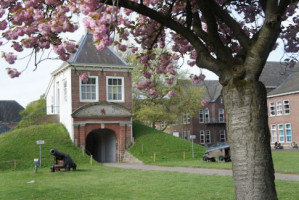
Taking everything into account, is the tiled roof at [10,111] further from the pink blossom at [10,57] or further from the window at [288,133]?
the pink blossom at [10,57]

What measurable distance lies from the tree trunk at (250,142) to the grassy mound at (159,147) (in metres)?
21.7

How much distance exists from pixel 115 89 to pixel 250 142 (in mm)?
25762

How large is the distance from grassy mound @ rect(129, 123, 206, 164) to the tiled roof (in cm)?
4492

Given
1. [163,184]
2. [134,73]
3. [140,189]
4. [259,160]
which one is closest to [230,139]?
[259,160]

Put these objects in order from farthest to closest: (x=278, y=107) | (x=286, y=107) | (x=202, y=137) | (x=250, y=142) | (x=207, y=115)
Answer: (x=207, y=115) < (x=202, y=137) < (x=278, y=107) < (x=286, y=107) < (x=250, y=142)

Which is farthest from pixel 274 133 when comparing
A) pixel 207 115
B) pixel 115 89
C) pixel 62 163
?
pixel 62 163

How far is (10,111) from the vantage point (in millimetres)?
72438

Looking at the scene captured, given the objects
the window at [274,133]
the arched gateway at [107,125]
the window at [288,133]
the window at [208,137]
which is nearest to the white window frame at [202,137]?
the window at [208,137]

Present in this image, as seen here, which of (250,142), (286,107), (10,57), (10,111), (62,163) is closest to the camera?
(250,142)

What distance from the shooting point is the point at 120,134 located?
3053 centimetres

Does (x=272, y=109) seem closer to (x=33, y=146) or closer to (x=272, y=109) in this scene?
(x=272, y=109)

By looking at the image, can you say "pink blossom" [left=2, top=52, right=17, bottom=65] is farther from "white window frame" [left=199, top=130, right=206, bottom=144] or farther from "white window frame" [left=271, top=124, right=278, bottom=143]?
"white window frame" [left=199, top=130, right=206, bottom=144]

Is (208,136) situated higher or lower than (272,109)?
lower

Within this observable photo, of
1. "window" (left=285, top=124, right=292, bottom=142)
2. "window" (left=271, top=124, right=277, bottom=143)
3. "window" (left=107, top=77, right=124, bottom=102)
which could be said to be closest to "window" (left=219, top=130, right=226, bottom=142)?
"window" (left=271, top=124, right=277, bottom=143)
